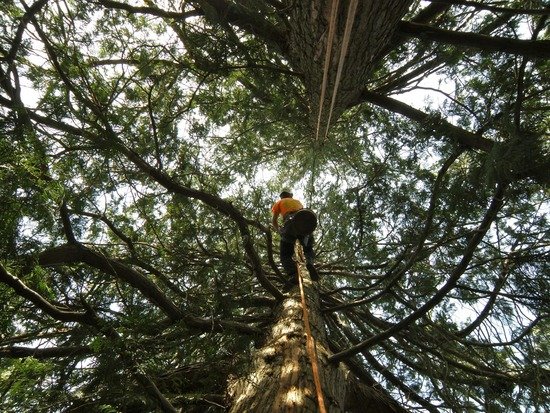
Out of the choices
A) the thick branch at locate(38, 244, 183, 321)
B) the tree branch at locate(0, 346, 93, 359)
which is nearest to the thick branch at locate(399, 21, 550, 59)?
the thick branch at locate(38, 244, 183, 321)

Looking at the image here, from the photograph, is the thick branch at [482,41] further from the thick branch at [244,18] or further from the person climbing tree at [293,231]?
the person climbing tree at [293,231]

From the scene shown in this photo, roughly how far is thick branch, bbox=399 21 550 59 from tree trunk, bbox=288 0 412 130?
20 cm

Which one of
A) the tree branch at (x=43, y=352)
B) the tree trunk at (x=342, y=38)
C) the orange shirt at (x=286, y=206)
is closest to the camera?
the tree branch at (x=43, y=352)

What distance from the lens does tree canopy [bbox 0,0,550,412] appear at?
1.70 m

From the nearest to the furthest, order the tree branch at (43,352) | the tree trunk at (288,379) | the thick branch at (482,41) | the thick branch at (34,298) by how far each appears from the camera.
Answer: the thick branch at (34,298) < the tree trunk at (288,379) < the tree branch at (43,352) < the thick branch at (482,41)

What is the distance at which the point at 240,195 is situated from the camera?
14.6 feet

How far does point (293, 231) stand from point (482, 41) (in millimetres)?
2288

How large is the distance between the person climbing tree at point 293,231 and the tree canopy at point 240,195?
0.39 metres

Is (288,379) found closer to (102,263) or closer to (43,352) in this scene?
(102,263)

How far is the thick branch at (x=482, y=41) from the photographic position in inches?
81.0

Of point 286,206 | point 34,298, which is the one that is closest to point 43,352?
point 34,298

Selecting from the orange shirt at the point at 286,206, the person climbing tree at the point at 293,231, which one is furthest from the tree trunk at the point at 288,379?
the orange shirt at the point at 286,206

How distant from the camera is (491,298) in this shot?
239cm

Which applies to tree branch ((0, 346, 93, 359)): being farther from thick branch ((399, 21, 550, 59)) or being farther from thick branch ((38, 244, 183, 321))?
thick branch ((399, 21, 550, 59))
